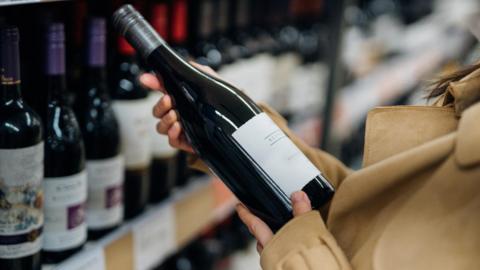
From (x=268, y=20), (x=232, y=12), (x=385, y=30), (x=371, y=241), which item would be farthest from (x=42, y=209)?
(x=385, y=30)

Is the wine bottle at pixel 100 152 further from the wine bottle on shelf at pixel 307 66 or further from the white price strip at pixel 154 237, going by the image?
the wine bottle on shelf at pixel 307 66

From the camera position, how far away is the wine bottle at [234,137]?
88cm

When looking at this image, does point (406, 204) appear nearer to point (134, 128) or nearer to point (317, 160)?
point (317, 160)

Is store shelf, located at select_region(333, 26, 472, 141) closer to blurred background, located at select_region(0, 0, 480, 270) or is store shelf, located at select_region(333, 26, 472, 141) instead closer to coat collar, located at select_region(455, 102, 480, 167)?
blurred background, located at select_region(0, 0, 480, 270)

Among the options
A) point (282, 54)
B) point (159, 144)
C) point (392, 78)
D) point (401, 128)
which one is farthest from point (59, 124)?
point (392, 78)

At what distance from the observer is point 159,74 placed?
1041 mm

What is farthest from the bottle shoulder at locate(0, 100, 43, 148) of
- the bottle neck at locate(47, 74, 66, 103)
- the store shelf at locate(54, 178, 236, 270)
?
the store shelf at locate(54, 178, 236, 270)

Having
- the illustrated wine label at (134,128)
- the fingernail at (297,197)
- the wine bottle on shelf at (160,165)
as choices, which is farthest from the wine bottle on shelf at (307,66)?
the fingernail at (297,197)

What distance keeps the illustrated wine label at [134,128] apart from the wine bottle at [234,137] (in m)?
0.13

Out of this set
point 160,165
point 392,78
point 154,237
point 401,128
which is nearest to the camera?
point 401,128

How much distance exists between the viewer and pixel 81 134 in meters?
1.06

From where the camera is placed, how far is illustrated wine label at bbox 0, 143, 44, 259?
0.87 meters

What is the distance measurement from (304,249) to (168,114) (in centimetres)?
36

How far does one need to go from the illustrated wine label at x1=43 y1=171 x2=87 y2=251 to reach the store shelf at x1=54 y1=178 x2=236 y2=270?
3 centimetres
